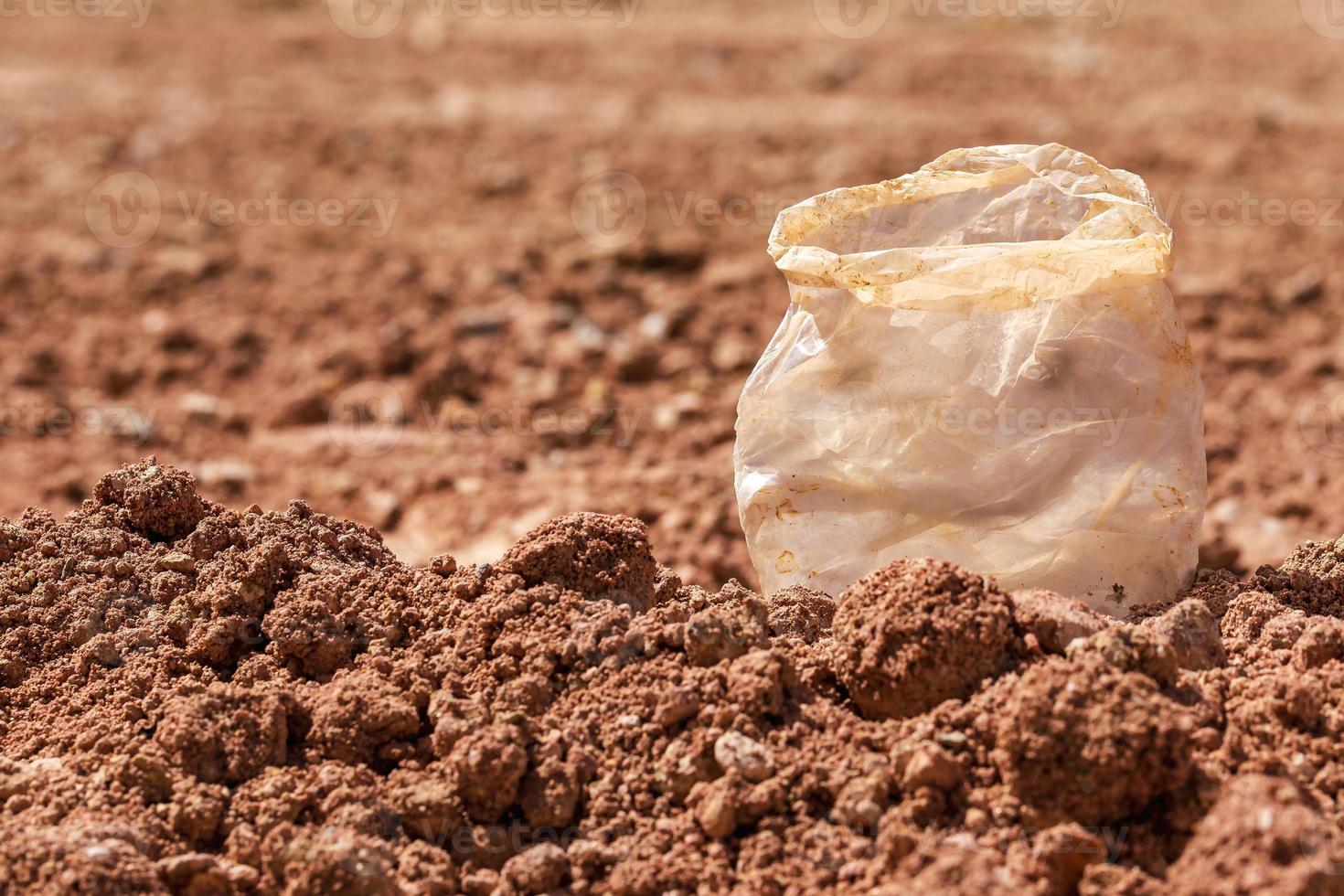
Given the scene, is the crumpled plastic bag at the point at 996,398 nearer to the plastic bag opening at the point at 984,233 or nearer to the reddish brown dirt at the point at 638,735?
the plastic bag opening at the point at 984,233

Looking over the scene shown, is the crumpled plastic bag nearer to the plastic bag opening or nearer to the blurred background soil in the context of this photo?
the plastic bag opening

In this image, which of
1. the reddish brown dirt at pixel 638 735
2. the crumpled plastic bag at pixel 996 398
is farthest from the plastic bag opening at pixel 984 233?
the reddish brown dirt at pixel 638 735

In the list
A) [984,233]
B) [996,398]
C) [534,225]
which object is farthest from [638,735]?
[534,225]

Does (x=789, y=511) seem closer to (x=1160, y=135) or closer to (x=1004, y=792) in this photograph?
(x=1004, y=792)

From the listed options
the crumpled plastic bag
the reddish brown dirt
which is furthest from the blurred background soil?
the reddish brown dirt

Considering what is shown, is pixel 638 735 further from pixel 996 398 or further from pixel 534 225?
pixel 534 225

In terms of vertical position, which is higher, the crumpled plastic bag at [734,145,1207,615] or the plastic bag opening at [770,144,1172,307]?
the plastic bag opening at [770,144,1172,307]

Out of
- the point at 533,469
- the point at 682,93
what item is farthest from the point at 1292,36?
the point at 533,469
